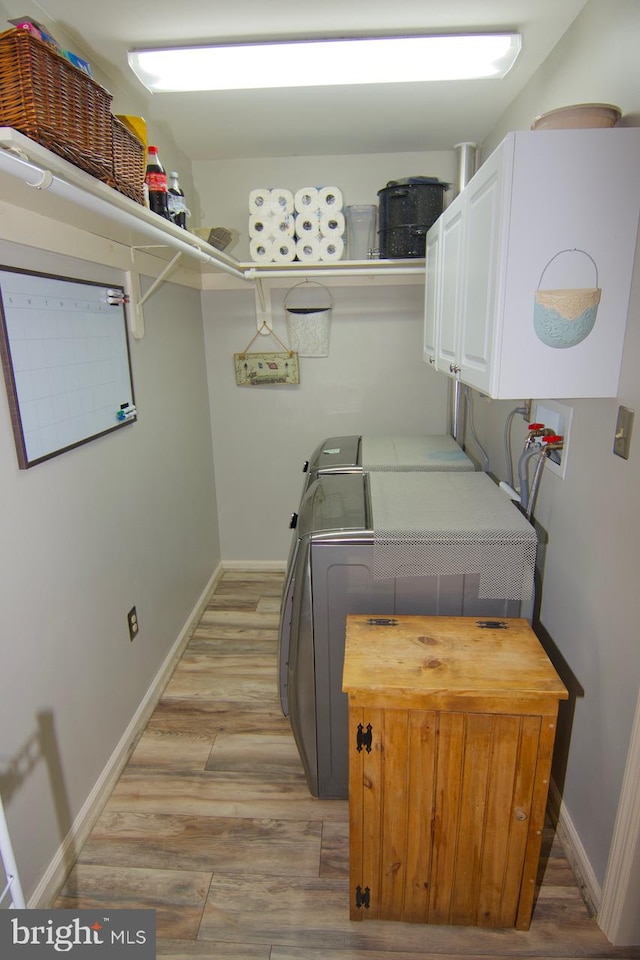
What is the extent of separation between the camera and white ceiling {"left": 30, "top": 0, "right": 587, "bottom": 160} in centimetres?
157

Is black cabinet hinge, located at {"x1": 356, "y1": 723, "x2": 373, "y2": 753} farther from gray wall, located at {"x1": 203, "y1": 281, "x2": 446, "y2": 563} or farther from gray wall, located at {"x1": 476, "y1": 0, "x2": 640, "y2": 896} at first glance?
gray wall, located at {"x1": 203, "y1": 281, "x2": 446, "y2": 563}

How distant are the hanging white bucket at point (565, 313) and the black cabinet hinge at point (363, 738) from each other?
3.48ft

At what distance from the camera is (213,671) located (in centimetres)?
263

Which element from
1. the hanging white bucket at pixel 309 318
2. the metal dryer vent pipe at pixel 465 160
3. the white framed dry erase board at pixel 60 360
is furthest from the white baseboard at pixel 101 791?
the metal dryer vent pipe at pixel 465 160

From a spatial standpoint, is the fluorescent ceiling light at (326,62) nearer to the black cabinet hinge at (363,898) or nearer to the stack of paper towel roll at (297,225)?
the stack of paper towel roll at (297,225)

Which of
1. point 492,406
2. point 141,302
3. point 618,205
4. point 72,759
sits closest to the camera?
point 618,205

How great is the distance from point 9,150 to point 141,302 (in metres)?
1.18

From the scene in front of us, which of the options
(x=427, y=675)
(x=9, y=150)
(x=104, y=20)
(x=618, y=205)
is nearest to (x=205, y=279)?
(x=104, y=20)

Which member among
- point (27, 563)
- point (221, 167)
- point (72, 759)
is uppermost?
point (221, 167)

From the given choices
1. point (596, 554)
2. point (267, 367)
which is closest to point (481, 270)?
point (596, 554)

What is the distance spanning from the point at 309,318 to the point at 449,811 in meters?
2.49

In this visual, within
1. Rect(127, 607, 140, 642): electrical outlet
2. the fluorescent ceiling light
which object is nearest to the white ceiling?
the fluorescent ceiling light

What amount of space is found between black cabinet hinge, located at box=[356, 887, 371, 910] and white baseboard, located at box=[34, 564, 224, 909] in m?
0.89

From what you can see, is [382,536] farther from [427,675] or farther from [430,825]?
[430,825]
